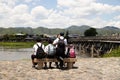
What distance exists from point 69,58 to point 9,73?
3219 mm

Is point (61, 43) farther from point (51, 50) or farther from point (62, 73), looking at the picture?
point (62, 73)

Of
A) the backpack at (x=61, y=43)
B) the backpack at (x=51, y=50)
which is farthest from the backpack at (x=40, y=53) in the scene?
the backpack at (x=61, y=43)

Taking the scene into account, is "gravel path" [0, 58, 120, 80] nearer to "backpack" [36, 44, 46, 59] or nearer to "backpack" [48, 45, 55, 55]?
"backpack" [36, 44, 46, 59]

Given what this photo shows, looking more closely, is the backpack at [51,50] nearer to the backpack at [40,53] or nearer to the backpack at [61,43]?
the backpack at [40,53]

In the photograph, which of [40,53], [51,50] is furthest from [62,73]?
[51,50]

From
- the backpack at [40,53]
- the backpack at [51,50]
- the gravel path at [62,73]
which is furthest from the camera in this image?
the backpack at [51,50]

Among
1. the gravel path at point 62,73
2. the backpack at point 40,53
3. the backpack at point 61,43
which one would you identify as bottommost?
the gravel path at point 62,73

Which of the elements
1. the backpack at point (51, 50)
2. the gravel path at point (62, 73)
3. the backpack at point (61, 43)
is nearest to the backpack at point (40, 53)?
the backpack at point (51, 50)

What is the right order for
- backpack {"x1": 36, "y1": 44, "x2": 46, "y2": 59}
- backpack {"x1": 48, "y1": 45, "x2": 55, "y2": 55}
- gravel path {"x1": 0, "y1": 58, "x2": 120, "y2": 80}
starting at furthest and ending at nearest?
backpack {"x1": 48, "y1": 45, "x2": 55, "y2": 55}
backpack {"x1": 36, "y1": 44, "x2": 46, "y2": 59}
gravel path {"x1": 0, "y1": 58, "x2": 120, "y2": 80}

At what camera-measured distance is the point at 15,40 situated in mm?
162500

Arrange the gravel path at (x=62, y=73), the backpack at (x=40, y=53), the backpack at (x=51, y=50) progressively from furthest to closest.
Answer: the backpack at (x=51, y=50), the backpack at (x=40, y=53), the gravel path at (x=62, y=73)

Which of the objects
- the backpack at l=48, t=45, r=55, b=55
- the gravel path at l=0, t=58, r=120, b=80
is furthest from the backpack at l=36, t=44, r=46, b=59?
the gravel path at l=0, t=58, r=120, b=80

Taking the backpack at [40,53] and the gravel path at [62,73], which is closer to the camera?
the gravel path at [62,73]

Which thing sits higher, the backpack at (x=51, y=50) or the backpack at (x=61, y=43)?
the backpack at (x=61, y=43)
